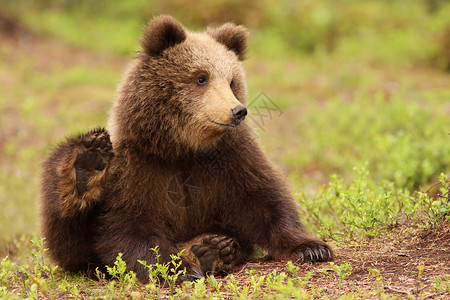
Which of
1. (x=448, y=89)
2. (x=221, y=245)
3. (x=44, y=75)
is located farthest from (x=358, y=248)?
(x=44, y=75)

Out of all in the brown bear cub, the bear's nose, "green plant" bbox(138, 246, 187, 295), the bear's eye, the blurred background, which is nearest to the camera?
"green plant" bbox(138, 246, 187, 295)

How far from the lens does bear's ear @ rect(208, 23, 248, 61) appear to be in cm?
497

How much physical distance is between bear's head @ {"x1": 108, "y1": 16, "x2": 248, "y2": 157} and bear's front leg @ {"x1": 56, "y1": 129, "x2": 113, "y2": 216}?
0.32 meters

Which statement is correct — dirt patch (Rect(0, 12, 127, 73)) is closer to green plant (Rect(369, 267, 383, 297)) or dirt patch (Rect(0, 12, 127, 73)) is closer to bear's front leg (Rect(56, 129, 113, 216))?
bear's front leg (Rect(56, 129, 113, 216))

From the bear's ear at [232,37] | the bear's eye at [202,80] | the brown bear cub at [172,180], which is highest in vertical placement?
the bear's ear at [232,37]

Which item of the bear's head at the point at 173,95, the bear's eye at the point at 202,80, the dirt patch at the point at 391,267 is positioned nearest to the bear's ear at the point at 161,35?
the bear's head at the point at 173,95

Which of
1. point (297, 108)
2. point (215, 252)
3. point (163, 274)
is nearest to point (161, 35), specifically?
point (215, 252)

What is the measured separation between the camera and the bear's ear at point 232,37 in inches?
196

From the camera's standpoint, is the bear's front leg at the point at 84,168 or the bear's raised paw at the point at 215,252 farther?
the bear's raised paw at the point at 215,252

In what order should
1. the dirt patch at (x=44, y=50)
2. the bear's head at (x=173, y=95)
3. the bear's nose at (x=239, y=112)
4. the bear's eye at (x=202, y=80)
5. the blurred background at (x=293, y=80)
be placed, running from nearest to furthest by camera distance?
the bear's nose at (x=239, y=112)
the bear's head at (x=173, y=95)
the bear's eye at (x=202, y=80)
the blurred background at (x=293, y=80)
the dirt patch at (x=44, y=50)

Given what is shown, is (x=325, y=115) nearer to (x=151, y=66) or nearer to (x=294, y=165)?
(x=294, y=165)

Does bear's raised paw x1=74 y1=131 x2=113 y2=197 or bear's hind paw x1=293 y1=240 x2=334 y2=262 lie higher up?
bear's raised paw x1=74 y1=131 x2=113 y2=197

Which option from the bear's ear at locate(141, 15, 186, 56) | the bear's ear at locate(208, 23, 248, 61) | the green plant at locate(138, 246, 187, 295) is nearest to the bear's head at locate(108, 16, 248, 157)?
the bear's ear at locate(141, 15, 186, 56)

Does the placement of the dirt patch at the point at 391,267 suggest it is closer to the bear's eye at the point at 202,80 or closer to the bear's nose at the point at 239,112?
the bear's nose at the point at 239,112
